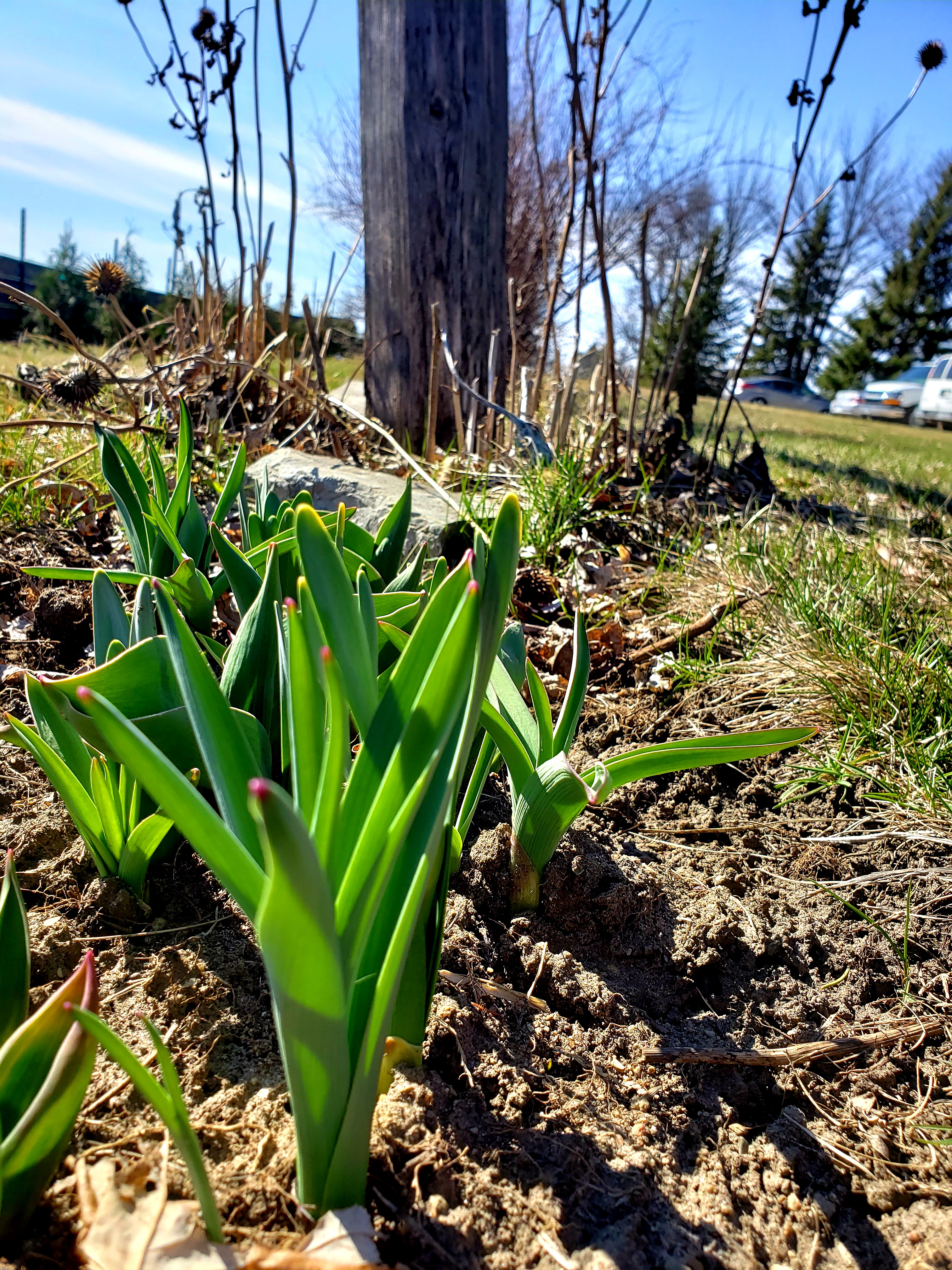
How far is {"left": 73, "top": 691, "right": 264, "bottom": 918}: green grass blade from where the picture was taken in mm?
634

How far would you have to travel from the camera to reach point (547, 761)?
122 centimetres

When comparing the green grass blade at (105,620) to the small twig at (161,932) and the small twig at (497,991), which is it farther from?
the small twig at (497,991)

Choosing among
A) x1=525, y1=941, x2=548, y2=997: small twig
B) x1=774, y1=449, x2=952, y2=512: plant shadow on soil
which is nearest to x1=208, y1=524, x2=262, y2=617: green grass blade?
x1=525, y1=941, x2=548, y2=997: small twig

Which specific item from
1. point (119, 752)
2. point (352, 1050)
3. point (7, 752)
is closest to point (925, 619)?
point (352, 1050)

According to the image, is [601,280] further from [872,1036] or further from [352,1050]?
[352,1050]

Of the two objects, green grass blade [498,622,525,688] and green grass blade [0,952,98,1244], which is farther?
green grass blade [498,622,525,688]

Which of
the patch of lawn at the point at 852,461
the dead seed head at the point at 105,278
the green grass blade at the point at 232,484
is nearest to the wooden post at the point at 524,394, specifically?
the patch of lawn at the point at 852,461

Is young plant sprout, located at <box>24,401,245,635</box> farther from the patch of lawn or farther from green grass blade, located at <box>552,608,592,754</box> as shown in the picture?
the patch of lawn

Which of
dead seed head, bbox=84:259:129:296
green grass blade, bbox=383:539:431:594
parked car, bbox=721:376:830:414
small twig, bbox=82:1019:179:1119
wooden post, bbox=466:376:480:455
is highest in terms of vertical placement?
parked car, bbox=721:376:830:414

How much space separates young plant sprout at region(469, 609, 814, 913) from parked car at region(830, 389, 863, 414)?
30.5 metres

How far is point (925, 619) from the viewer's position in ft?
6.63

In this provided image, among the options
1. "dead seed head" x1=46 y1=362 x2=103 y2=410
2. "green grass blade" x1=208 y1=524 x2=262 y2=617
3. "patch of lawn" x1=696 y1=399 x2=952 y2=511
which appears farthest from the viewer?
"patch of lawn" x1=696 y1=399 x2=952 y2=511

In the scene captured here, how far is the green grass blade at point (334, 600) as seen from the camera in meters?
0.77

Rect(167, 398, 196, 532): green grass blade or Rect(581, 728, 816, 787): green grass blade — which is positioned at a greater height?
Rect(167, 398, 196, 532): green grass blade
